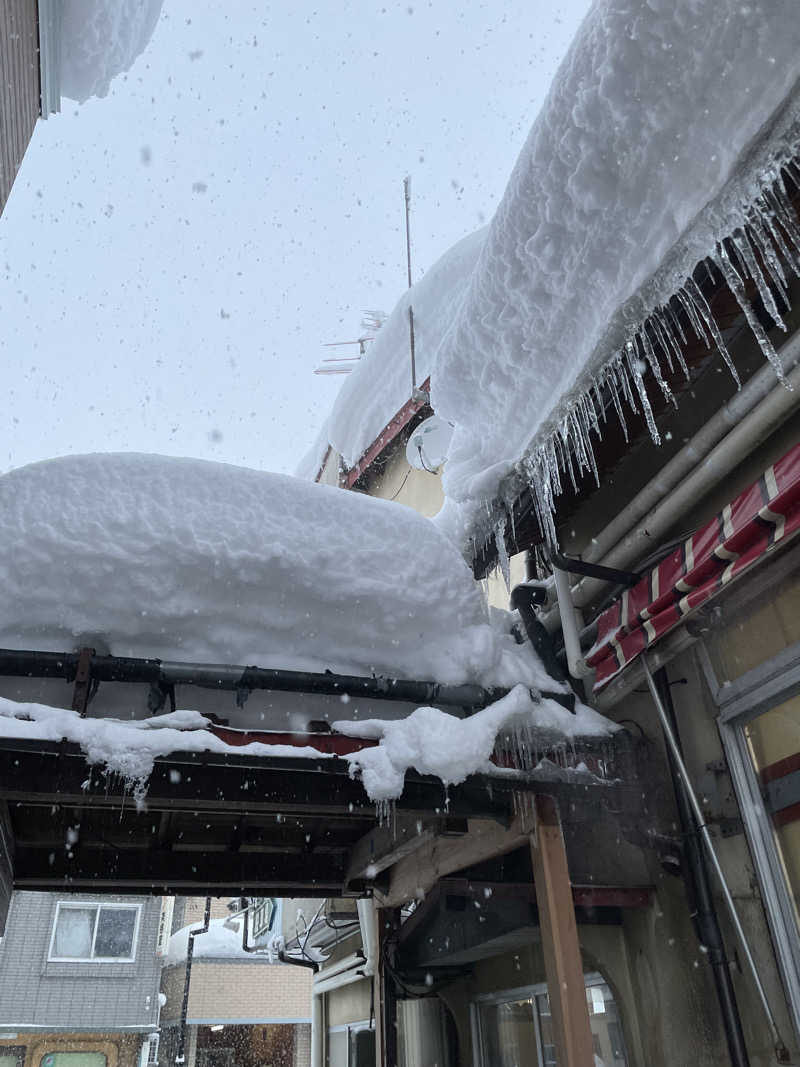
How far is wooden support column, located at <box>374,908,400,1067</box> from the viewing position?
5021mm

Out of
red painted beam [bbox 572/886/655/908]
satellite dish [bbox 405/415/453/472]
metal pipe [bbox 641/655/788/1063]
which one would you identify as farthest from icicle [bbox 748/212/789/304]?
satellite dish [bbox 405/415/453/472]

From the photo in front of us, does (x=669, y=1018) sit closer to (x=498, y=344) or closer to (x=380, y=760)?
(x=380, y=760)

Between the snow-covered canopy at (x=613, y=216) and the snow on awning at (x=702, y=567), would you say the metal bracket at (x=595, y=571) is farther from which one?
the snow-covered canopy at (x=613, y=216)

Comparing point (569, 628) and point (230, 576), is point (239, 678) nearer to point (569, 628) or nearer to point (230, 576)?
point (230, 576)

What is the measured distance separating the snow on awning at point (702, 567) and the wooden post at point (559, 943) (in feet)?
2.91

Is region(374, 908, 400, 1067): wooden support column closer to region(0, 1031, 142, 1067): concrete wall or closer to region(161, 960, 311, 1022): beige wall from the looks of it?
region(0, 1031, 142, 1067): concrete wall

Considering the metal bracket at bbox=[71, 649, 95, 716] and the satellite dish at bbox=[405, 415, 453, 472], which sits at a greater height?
the satellite dish at bbox=[405, 415, 453, 472]

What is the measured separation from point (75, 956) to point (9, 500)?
48.8ft

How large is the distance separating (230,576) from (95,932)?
14946 mm

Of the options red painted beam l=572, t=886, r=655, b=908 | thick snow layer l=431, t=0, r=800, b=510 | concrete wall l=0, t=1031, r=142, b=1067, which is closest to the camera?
thick snow layer l=431, t=0, r=800, b=510

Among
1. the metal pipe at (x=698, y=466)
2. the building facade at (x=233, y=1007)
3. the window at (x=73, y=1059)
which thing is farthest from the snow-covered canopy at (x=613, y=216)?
the building facade at (x=233, y=1007)

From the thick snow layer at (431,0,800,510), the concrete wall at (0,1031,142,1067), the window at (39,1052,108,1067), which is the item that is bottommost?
the window at (39,1052,108,1067)

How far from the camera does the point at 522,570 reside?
290 inches

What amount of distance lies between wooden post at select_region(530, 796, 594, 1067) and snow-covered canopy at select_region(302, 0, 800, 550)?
1.66m
